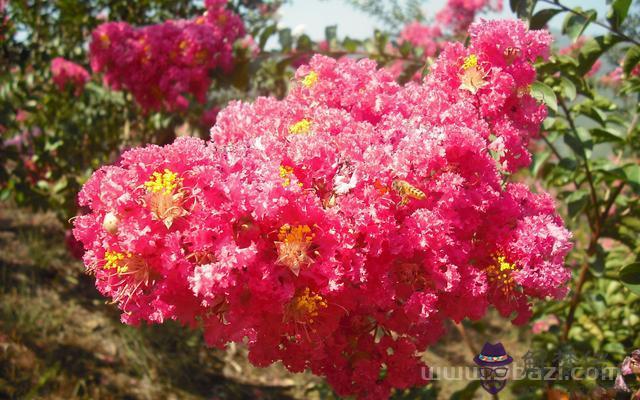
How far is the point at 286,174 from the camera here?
100cm

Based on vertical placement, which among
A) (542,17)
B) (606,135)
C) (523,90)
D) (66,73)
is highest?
(542,17)

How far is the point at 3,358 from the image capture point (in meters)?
2.67

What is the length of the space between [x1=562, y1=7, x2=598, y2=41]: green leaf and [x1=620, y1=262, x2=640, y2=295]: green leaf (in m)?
0.68

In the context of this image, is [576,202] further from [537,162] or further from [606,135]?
[537,162]

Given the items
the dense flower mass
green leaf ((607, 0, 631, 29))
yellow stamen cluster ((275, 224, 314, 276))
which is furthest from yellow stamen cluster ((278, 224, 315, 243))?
the dense flower mass

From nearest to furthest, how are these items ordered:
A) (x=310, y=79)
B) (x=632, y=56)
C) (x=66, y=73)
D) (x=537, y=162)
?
(x=310, y=79)
(x=632, y=56)
(x=537, y=162)
(x=66, y=73)

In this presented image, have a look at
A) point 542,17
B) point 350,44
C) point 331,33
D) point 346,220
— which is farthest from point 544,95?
point 331,33

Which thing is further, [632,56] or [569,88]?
[632,56]

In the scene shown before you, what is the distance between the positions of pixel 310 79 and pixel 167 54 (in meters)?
1.43

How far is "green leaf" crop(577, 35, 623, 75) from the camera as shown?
1.65 meters

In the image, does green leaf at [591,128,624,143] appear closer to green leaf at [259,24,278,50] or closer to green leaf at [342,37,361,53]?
green leaf at [342,37,361,53]

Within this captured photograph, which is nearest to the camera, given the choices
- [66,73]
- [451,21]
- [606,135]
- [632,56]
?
[632,56]

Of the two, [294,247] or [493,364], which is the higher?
[294,247]

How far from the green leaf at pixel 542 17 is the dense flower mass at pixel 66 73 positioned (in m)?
2.54
